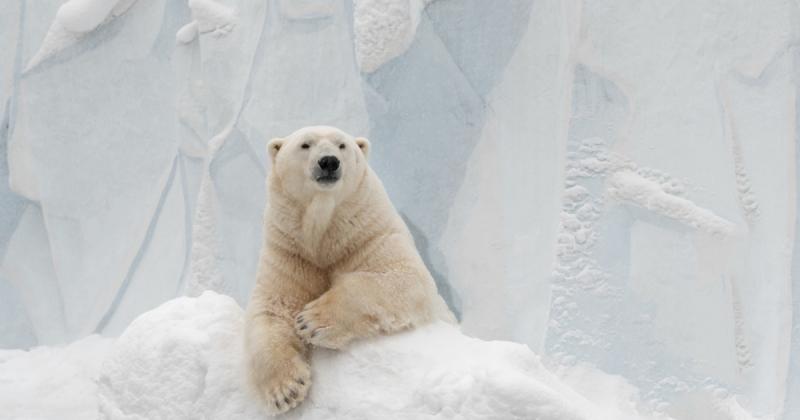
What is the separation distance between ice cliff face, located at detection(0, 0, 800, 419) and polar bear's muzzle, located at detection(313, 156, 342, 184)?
209cm

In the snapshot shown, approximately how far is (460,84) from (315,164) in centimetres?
240

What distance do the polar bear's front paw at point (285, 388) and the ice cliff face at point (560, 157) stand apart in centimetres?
223

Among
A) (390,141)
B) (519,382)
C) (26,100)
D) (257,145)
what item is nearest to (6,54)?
(26,100)

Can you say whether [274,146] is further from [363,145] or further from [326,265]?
[326,265]

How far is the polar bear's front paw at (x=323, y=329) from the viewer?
2.29 meters

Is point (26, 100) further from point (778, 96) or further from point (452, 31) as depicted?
point (778, 96)

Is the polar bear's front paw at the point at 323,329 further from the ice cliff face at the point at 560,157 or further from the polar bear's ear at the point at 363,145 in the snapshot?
the ice cliff face at the point at 560,157

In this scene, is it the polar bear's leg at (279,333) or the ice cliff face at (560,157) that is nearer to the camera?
the polar bear's leg at (279,333)

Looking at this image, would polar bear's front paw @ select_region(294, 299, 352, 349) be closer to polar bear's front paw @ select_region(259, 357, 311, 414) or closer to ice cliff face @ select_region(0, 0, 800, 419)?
polar bear's front paw @ select_region(259, 357, 311, 414)

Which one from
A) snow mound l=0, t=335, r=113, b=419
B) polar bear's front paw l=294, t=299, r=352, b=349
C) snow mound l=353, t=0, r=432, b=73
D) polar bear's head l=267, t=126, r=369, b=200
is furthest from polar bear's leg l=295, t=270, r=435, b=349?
snow mound l=0, t=335, r=113, b=419

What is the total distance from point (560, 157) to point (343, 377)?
2.46 meters

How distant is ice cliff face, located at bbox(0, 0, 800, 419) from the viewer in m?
4.18

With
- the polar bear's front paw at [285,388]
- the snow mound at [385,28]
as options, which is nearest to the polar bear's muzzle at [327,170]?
the polar bear's front paw at [285,388]

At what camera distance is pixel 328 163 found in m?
2.48
